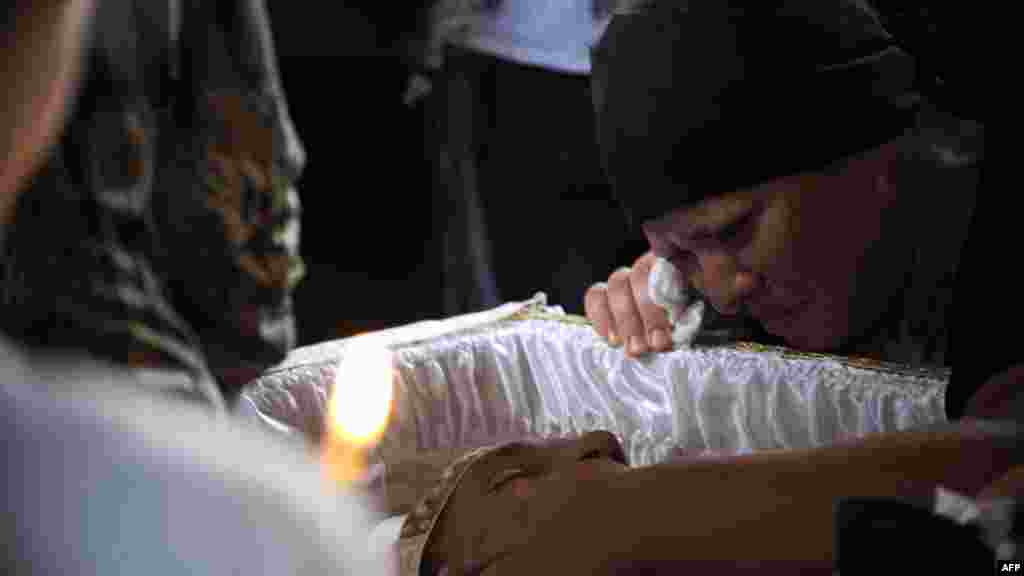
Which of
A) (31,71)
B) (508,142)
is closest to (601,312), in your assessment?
(508,142)

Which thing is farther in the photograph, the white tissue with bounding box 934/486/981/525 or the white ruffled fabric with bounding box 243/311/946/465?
the white ruffled fabric with bounding box 243/311/946/465

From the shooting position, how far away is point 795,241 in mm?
570

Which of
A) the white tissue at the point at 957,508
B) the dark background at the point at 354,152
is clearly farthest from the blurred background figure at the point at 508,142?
the white tissue at the point at 957,508

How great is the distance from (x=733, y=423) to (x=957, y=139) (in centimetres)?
31

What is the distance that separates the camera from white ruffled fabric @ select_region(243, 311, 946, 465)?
0.72 meters

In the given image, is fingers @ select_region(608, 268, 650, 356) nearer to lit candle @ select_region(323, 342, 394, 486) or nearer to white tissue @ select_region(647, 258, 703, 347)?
white tissue @ select_region(647, 258, 703, 347)

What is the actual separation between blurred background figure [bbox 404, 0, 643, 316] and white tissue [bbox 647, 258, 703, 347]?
0.32ft

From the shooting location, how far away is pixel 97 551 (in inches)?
8.8

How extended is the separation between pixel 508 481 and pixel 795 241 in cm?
21

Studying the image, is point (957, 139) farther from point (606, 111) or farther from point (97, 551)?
point (97, 551)

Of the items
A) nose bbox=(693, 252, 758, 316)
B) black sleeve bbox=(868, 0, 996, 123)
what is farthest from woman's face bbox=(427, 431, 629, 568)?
black sleeve bbox=(868, 0, 996, 123)

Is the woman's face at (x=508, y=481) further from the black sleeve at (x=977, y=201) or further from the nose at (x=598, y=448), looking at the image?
the black sleeve at (x=977, y=201)

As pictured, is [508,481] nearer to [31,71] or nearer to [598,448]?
[598,448]

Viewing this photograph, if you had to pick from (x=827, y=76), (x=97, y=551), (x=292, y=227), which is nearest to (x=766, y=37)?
(x=827, y=76)
